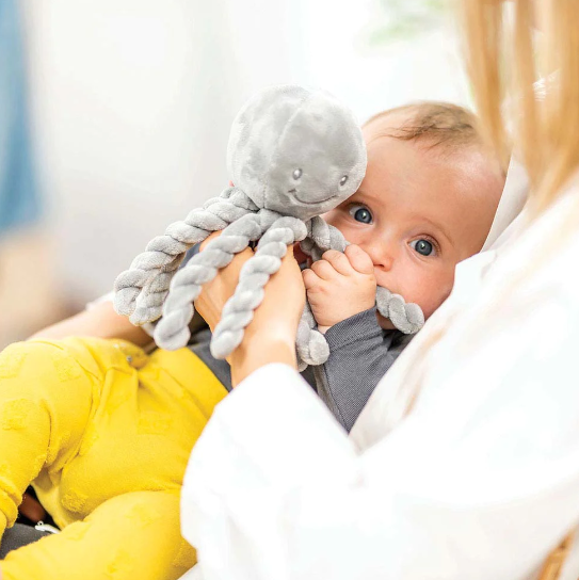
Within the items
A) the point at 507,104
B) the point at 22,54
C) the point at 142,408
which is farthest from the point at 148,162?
the point at 507,104

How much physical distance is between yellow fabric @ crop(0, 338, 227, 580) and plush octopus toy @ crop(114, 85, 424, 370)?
0.20 metres

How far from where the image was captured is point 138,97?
80.8 inches

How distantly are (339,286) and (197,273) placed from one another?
20cm

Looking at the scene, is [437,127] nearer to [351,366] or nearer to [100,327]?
[351,366]

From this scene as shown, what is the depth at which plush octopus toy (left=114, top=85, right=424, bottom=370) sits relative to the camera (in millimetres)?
690

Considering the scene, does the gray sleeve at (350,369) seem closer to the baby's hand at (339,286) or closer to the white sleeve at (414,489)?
the baby's hand at (339,286)

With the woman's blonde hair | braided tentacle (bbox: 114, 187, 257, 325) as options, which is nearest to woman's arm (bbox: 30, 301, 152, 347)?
braided tentacle (bbox: 114, 187, 257, 325)

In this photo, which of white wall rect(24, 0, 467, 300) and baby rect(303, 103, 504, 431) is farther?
Answer: white wall rect(24, 0, 467, 300)

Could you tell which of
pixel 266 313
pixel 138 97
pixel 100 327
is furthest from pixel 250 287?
pixel 138 97

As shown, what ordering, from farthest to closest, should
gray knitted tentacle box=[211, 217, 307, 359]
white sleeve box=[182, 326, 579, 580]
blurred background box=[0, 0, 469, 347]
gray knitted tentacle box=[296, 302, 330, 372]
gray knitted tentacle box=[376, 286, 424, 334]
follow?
blurred background box=[0, 0, 469, 347], gray knitted tentacle box=[376, 286, 424, 334], gray knitted tentacle box=[296, 302, 330, 372], gray knitted tentacle box=[211, 217, 307, 359], white sleeve box=[182, 326, 579, 580]

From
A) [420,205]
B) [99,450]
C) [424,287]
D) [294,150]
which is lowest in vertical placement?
[99,450]

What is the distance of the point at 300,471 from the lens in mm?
591

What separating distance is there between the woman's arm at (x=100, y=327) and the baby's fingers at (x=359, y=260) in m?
0.47

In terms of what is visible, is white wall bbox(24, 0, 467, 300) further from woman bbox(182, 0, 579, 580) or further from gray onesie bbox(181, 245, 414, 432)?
woman bbox(182, 0, 579, 580)
